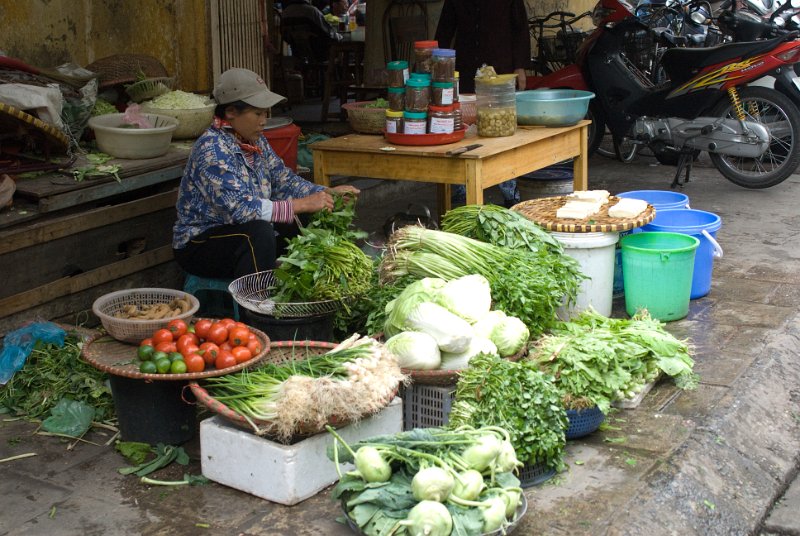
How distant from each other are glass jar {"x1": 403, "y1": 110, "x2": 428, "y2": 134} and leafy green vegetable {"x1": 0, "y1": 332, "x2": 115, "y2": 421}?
2114 millimetres

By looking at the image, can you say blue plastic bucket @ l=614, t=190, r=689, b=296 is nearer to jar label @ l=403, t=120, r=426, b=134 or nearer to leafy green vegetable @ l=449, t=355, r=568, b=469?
jar label @ l=403, t=120, r=426, b=134

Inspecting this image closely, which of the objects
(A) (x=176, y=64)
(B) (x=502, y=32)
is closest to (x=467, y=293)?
(A) (x=176, y=64)

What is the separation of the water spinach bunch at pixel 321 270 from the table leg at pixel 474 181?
2.84ft

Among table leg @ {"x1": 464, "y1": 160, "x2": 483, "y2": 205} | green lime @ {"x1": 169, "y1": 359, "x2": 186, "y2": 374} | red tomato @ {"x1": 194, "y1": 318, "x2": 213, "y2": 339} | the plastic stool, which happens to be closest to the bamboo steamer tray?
table leg @ {"x1": 464, "y1": 160, "x2": 483, "y2": 205}

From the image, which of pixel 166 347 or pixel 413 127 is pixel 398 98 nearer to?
pixel 413 127

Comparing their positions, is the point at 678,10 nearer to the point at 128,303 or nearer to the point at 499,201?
the point at 499,201

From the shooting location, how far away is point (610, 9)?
918cm

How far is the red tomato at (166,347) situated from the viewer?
3820 millimetres

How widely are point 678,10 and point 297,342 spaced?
253 inches

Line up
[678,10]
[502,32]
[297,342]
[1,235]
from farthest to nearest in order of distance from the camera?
[678,10] < [502,32] < [1,235] < [297,342]

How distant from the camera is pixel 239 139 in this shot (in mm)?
4930

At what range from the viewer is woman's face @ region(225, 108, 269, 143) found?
A: 190 inches

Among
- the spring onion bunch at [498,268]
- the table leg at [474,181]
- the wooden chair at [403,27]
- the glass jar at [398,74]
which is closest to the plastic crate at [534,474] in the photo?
the spring onion bunch at [498,268]

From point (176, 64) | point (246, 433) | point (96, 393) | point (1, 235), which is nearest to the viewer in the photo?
point (246, 433)
